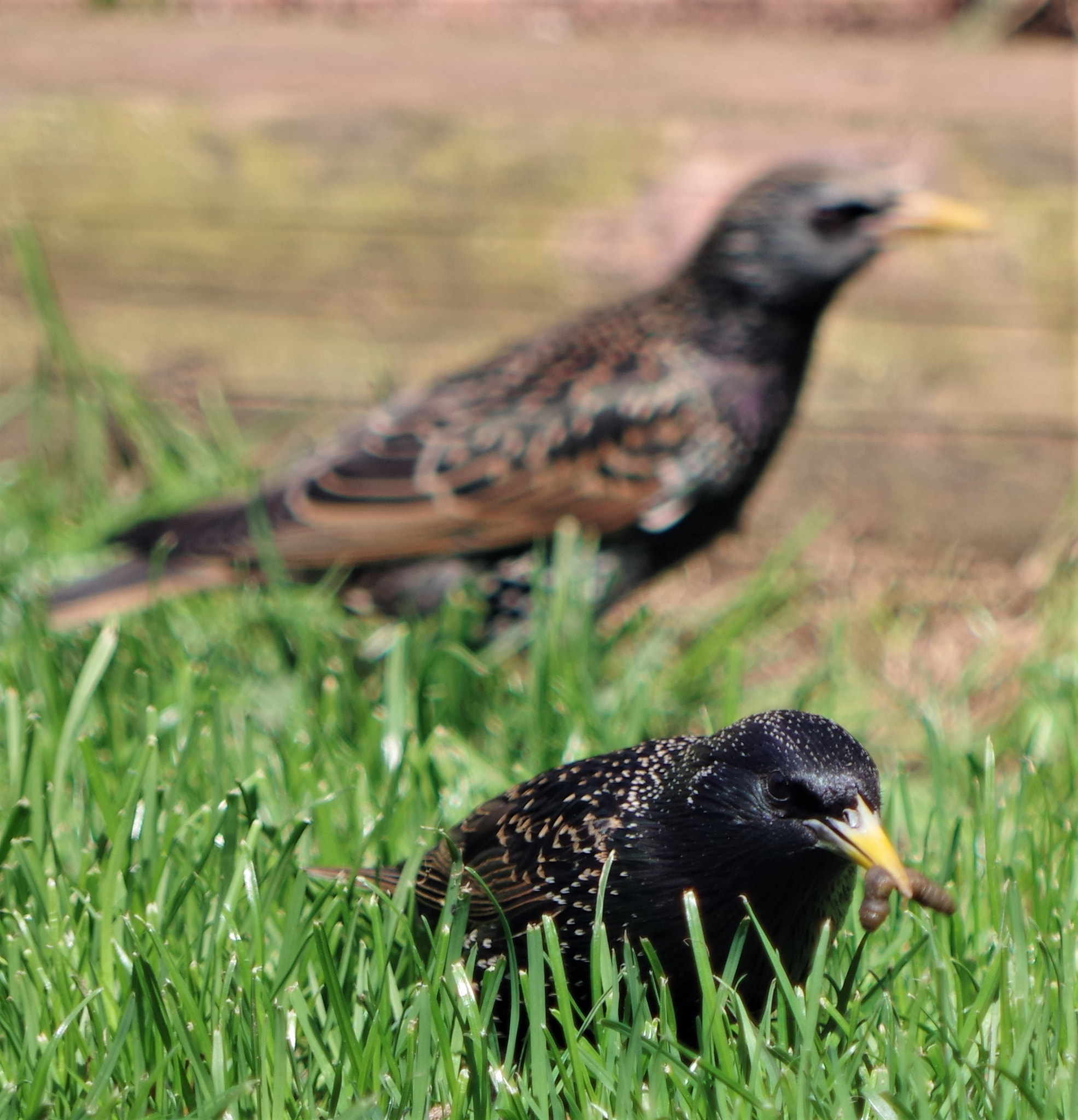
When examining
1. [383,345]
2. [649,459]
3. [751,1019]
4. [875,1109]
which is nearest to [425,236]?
[383,345]

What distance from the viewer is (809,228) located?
341cm

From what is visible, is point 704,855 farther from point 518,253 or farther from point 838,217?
point 518,253

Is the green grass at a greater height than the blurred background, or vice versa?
the blurred background

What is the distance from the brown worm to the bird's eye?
2.12 meters

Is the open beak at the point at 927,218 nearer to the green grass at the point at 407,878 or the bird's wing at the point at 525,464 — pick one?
the bird's wing at the point at 525,464

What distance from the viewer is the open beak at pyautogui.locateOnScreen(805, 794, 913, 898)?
157 cm

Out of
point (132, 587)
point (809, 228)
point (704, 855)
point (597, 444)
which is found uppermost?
point (809, 228)

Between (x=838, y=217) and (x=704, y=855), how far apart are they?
2.12 metres

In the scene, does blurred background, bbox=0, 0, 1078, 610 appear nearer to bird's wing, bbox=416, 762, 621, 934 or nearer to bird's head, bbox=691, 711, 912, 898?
bird's wing, bbox=416, 762, 621, 934

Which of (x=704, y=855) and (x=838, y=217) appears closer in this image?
(x=704, y=855)

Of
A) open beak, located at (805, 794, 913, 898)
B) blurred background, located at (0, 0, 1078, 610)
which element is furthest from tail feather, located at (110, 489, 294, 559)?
open beak, located at (805, 794, 913, 898)

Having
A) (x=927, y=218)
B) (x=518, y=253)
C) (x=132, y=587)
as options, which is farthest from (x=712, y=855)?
(x=518, y=253)

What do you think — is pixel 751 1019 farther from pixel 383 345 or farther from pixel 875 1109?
pixel 383 345

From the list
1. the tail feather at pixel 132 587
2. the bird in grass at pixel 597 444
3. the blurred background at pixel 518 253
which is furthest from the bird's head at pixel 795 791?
the blurred background at pixel 518 253
